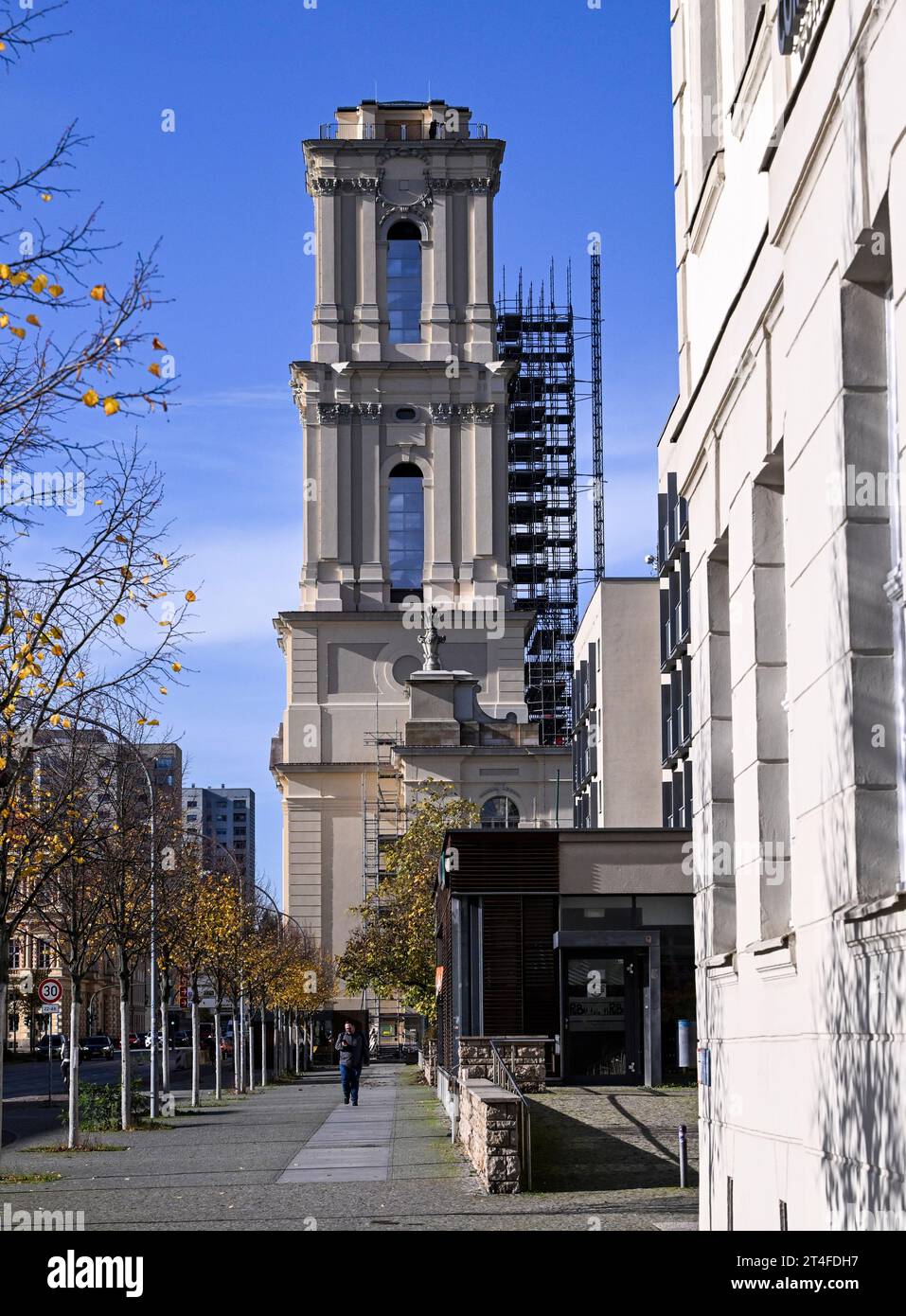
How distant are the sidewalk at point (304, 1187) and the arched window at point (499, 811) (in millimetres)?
42254

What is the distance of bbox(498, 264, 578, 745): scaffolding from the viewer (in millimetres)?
110562

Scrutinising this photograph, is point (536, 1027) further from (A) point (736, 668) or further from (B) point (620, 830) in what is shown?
(A) point (736, 668)

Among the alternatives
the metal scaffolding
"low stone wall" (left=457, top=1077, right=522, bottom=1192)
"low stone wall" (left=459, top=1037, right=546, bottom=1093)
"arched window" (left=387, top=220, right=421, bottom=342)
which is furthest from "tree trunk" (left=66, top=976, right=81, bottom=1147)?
the metal scaffolding

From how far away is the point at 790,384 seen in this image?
35.3ft

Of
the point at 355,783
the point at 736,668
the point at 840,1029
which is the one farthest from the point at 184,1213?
the point at 355,783

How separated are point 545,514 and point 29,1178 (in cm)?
8898

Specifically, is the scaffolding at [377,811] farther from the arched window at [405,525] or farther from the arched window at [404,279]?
the arched window at [404,279]

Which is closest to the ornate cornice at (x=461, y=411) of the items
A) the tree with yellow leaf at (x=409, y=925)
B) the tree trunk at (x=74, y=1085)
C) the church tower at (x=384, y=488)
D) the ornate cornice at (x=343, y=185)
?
the church tower at (x=384, y=488)

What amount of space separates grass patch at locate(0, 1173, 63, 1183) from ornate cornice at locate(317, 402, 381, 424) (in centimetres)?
6507

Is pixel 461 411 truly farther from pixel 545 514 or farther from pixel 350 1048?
pixel 350 1048

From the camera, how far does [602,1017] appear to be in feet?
112

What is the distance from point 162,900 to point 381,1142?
10.6 metres

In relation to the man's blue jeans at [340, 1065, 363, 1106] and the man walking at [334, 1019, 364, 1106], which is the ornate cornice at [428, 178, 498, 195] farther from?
the man's blue jeans at [340, 1065, 363, 1106]

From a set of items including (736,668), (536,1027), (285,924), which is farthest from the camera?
(285,924)
